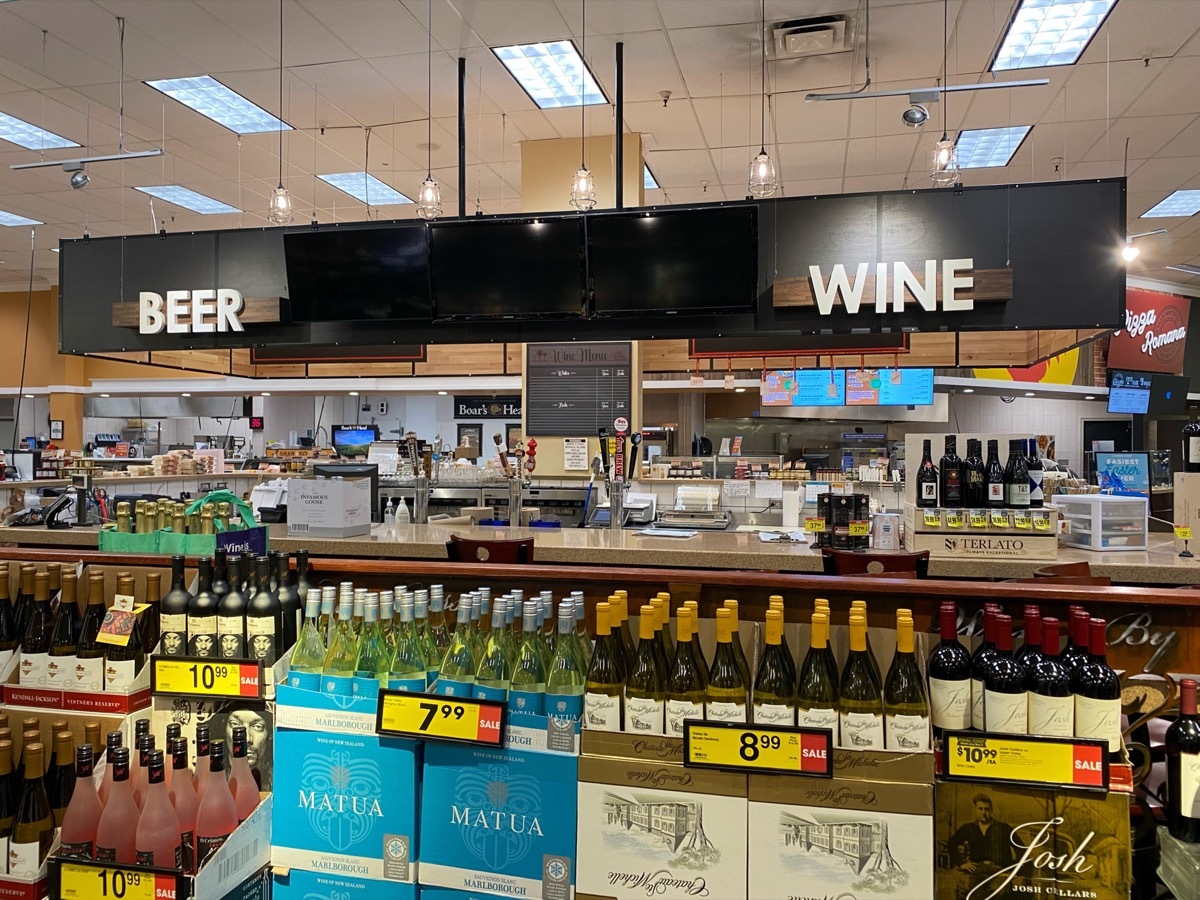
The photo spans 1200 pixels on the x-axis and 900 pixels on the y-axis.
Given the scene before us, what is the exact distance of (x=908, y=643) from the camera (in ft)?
4.77

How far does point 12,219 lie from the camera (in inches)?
338

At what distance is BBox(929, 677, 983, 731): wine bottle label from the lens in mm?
1444

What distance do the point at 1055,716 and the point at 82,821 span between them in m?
1.89

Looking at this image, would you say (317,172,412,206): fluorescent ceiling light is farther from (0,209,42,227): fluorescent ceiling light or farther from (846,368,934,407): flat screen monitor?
(846,368,934,407): flat screen monitor

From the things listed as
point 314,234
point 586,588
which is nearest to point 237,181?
point 314,234

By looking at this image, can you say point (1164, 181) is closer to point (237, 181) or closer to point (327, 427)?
point (237, 181)

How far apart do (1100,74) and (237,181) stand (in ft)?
22.8

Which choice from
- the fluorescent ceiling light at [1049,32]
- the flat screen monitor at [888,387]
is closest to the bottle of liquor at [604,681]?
the fluorescent ceiling light at [1049,32]

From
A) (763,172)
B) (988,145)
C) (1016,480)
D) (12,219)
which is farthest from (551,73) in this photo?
(12,219)

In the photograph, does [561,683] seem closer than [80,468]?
Yes

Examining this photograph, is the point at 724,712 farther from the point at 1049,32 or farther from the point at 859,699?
the point at 1049,32

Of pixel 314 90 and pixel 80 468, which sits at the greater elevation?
pixel 314 90

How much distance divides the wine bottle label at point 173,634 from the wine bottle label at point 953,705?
167 centimetres

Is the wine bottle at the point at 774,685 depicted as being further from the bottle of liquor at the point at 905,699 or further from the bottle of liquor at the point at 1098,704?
the bottle of liquor at the point at 1098,704
